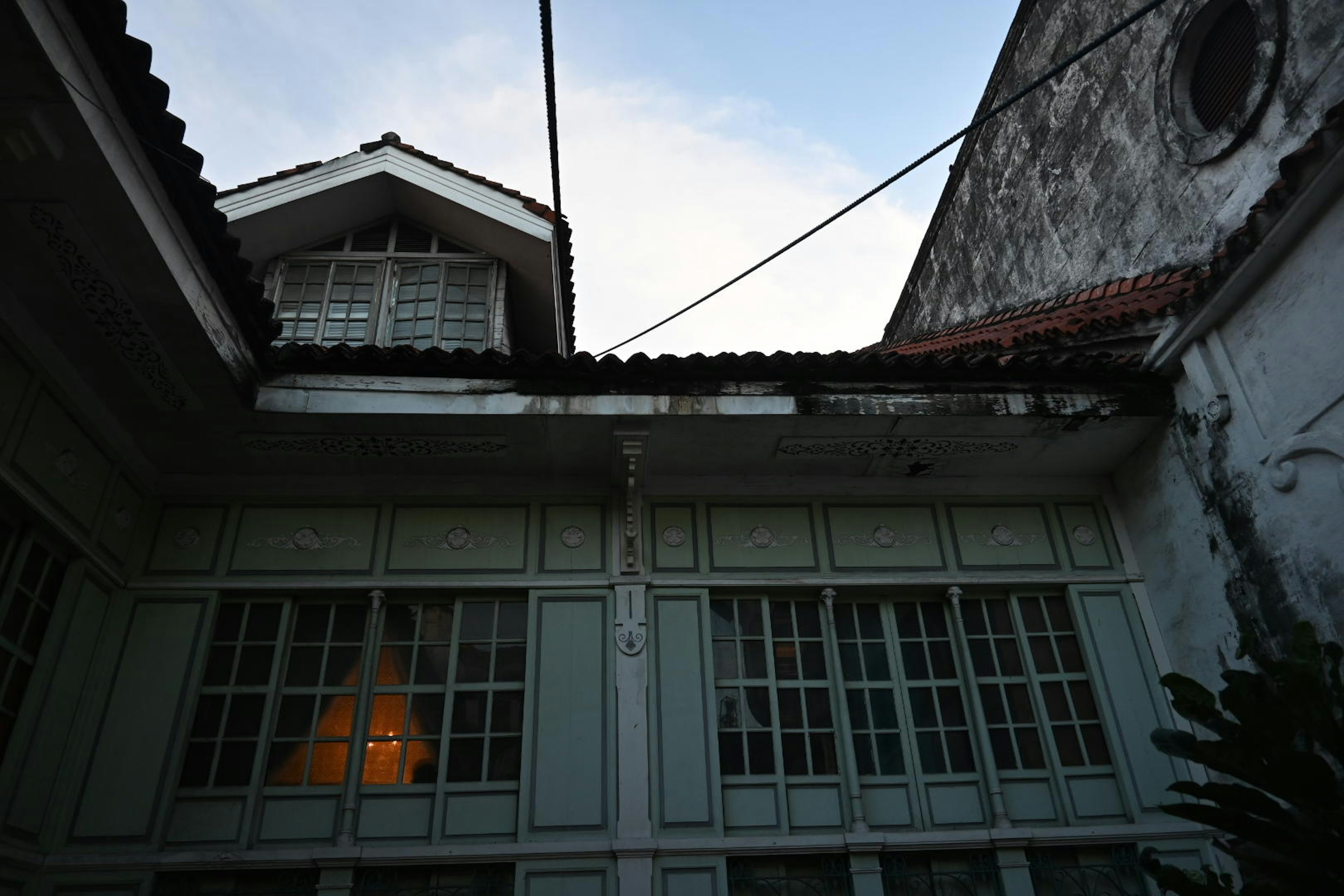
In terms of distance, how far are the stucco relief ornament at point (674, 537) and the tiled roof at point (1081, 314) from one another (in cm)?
211

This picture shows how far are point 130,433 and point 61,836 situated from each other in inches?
103

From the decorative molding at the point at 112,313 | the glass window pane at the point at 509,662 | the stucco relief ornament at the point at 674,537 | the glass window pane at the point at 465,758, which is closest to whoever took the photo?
the decorative molding at the point at 112,313

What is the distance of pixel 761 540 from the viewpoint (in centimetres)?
704

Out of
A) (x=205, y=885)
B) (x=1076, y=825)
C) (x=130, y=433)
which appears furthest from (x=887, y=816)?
(x=130, y=433)

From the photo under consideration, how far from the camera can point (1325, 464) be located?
5.37m

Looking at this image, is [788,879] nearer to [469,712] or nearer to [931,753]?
[931,753]

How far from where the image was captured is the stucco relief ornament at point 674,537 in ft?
22.9

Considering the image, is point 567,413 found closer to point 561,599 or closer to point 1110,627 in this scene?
point 561,599

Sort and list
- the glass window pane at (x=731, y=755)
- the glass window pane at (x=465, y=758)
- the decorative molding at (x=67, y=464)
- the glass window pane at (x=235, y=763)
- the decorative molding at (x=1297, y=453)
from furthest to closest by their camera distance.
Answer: the glass window pane at (x=731, y=755), the glass window pane at (x=465, y=758), the glass window pane at (x=235, y=763), the decorative molding at (x=67, y=464), the decorative molding at (x=1297, y=453)

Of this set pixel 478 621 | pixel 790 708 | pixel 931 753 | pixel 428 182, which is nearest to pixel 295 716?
pixel 478 621

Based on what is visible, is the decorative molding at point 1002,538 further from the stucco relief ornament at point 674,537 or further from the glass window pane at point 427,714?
the glass window pane at point 427,714

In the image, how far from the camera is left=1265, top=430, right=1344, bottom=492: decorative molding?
5230 mm

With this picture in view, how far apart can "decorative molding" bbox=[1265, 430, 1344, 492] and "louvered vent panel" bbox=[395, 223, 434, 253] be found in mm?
7461

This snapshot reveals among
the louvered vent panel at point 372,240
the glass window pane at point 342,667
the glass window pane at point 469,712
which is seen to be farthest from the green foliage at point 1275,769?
the louvered vent panel at point 372,240
